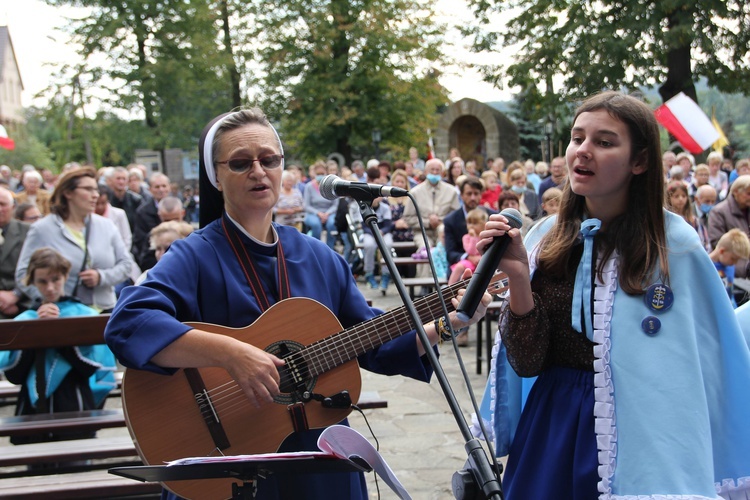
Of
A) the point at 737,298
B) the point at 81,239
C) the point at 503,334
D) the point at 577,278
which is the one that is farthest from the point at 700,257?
the point at 737,298

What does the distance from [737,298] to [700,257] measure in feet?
20.0

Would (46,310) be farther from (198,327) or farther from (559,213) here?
(559,213)

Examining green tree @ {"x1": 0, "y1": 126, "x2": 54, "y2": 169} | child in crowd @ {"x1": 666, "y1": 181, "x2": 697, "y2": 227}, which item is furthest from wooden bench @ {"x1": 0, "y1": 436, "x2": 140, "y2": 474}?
green tree @ {"x1": 0, "y1": 126, "x2": 54, "y2": 169}

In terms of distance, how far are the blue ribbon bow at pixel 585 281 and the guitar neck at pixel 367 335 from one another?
0.36m

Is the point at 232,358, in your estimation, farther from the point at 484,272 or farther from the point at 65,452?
the point at 65,452

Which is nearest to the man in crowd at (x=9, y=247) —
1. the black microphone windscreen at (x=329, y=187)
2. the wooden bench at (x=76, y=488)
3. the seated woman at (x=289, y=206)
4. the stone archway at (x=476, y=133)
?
the wooden bench at (x=76, y=488)

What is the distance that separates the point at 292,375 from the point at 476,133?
3573 centimetres

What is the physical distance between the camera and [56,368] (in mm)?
5219

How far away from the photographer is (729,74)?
2280cm

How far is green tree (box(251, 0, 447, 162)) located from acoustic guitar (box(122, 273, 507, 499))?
81.6ft

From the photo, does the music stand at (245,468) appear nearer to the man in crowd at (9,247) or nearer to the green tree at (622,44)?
the man in crowd at (9,247)

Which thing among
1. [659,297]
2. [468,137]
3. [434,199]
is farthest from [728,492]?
[468,137]

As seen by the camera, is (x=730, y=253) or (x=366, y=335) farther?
(x=730, y=253)

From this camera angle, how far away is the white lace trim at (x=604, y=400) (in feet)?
7.96
